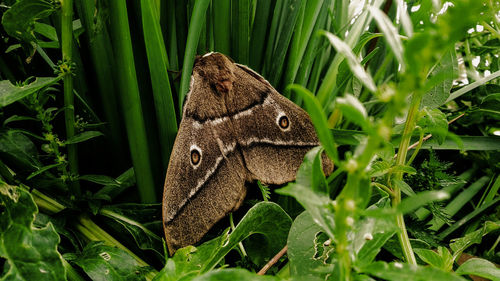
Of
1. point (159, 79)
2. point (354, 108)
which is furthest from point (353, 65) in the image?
point (159, 79)

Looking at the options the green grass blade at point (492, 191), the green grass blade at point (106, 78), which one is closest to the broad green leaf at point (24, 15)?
the green grass blade at point (106, 78)

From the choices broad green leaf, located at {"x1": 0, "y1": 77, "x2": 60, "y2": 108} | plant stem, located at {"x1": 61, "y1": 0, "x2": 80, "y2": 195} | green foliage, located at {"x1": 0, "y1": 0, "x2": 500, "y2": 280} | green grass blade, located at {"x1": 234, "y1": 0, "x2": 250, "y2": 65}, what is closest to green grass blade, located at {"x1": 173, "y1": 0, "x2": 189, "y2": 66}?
green foliage, located at {"x1": 0, "y1": 0, "x2": 500, "y2": 280}

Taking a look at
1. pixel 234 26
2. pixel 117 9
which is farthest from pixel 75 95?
pixel 234 26

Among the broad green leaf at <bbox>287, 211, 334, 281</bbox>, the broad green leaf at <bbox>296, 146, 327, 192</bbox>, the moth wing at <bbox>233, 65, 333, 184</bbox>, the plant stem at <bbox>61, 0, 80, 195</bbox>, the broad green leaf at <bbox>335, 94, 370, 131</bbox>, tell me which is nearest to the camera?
the broad green leaf at <bbox>335, 94, 370, 131</bbox>

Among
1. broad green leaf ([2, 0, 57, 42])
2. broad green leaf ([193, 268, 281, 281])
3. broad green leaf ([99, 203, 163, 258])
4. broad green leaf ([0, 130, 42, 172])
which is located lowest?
broad green leaf ([99, 203, 163, 258])

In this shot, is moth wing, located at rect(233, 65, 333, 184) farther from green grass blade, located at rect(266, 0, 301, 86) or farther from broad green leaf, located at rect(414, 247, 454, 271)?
broad green leaf, located at rect(414, 247, 454, 271)
